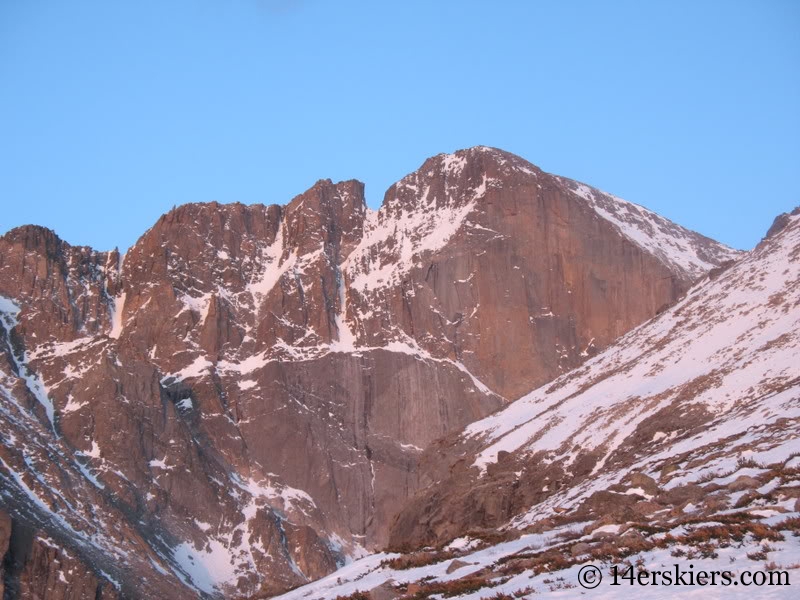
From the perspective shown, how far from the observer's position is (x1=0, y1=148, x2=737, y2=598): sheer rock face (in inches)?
6068

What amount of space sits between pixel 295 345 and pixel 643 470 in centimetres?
12925

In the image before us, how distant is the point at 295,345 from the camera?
178125mm

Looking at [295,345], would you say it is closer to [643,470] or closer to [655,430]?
[655,430]

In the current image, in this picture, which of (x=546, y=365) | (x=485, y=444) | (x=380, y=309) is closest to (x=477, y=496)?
(x=485, y=444)

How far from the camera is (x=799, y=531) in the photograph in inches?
1026

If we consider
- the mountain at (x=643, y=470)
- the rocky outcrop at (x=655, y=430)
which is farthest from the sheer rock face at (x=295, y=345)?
the rocky outcrop at (x=655, y=430)

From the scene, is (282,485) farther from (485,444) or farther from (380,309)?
(485,444)

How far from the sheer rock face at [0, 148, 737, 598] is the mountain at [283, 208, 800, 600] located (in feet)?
194

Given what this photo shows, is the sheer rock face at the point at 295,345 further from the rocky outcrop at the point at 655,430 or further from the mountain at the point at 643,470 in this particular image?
the rocky outcrop at the point at 655,430

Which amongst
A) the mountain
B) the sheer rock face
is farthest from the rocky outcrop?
the sheer rock face

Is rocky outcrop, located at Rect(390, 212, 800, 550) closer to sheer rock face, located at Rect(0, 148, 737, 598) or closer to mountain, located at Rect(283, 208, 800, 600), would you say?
mountain, located at Rect(283, 208, 800, 600)

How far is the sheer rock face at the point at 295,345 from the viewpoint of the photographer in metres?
154

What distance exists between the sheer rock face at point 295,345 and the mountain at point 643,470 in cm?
5921

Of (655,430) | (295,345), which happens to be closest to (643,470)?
(655,430)
